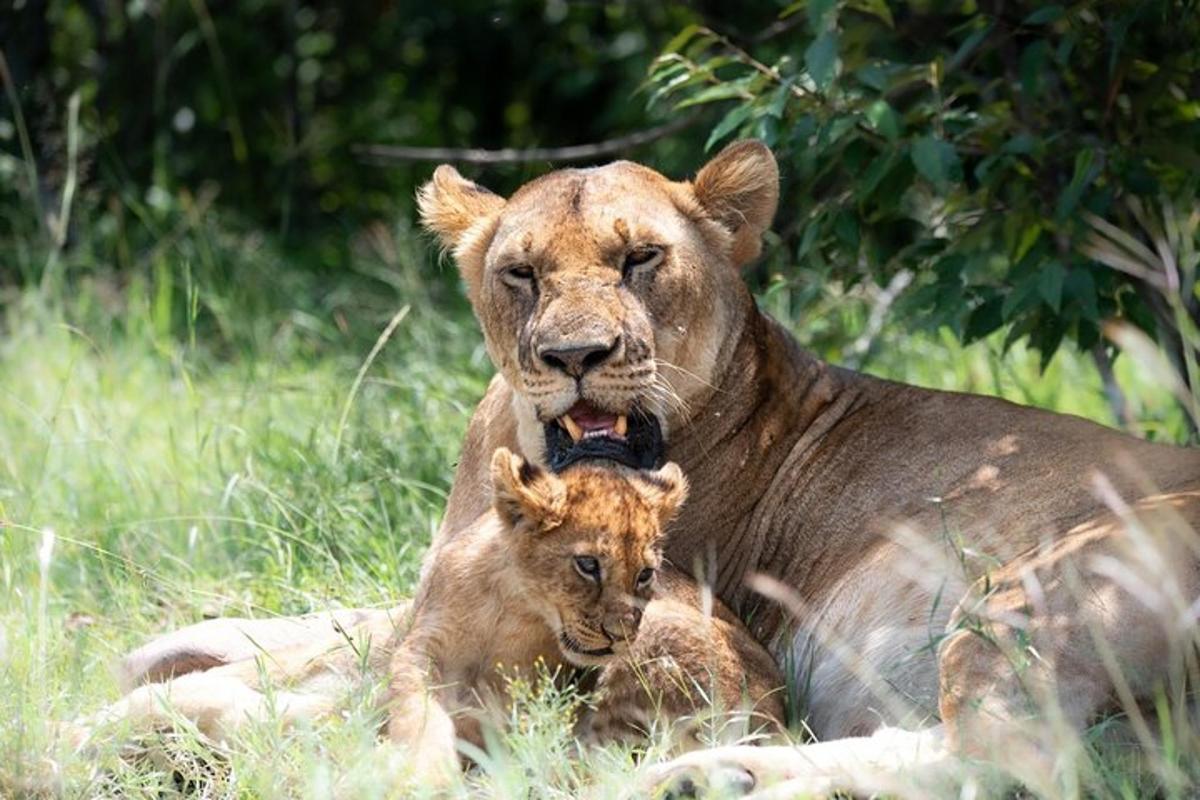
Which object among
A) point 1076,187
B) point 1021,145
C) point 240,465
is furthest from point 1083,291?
point 240,465

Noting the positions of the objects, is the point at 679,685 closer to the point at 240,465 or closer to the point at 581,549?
the point at 581,549

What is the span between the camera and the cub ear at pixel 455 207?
548 centimetres

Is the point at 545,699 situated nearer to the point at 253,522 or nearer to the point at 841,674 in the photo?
the point at 841,674

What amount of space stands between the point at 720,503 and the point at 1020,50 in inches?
84.3

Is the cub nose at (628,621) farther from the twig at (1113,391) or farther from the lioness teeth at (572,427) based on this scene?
the twig at (1113,391)

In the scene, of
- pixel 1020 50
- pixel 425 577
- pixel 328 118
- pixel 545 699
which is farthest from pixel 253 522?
pixel 328 118

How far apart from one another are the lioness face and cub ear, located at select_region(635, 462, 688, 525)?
0.24m

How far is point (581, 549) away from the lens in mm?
4281

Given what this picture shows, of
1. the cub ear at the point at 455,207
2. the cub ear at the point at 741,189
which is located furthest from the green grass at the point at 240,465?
the cub ear at the point at 741,189

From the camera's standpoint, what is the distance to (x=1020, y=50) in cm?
664

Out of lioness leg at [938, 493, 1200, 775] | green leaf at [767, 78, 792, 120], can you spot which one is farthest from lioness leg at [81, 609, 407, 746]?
green leaf at [767, 78, 792, 120]

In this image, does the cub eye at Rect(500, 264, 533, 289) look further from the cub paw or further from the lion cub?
the cub paw

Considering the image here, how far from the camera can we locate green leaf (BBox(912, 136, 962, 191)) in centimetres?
560

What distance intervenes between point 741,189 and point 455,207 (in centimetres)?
71
